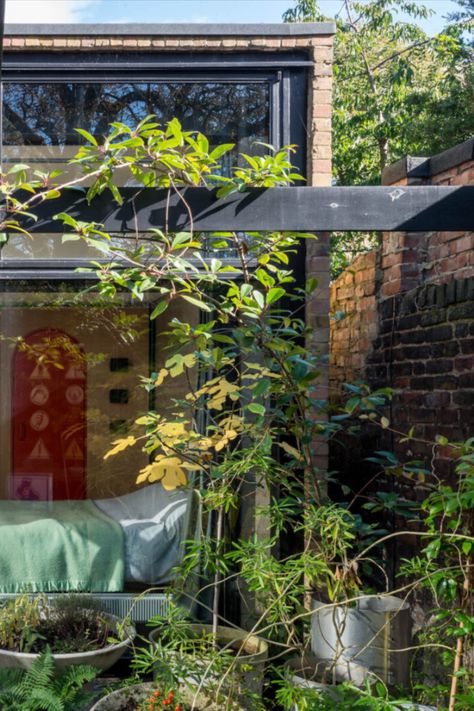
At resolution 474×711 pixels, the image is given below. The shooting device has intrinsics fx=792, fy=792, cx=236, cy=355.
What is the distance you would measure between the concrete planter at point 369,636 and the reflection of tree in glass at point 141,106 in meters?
2.36

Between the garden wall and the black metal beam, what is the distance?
1.58 feet

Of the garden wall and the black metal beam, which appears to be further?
the garden wall

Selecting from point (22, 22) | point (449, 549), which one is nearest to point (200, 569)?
point (449, 549)

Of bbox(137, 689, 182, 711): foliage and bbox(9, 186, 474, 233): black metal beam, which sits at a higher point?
bbox(9, 186, 474, 233): black metal beam

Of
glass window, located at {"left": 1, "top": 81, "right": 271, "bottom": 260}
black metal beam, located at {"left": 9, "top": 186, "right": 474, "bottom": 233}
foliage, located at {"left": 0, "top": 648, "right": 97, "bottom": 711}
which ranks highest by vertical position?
glass window, located at {"left": 1, "top": 81, "right": 271, "bottom": 260}

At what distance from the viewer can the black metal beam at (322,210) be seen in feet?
9.56

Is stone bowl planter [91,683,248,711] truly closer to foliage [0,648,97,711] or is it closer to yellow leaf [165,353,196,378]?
foliage [0,648,97,711]

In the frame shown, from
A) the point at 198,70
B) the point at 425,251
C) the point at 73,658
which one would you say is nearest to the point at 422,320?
the point at 425,251

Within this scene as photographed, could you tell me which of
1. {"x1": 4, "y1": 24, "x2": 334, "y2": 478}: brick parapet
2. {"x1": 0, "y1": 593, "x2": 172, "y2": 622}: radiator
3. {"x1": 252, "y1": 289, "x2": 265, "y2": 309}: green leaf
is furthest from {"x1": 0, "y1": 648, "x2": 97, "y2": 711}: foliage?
{"x1": 252, "y1": 289, "x2": 265, "y2": 309}: green leaf

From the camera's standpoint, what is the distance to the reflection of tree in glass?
4.03 metres

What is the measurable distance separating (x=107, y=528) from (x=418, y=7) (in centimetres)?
1037

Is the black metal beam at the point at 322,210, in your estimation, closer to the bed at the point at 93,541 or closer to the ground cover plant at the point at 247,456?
the ground cover plant at the point at 247,456

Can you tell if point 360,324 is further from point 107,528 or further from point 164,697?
point 164,697

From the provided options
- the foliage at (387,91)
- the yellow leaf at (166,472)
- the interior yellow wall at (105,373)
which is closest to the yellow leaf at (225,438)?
the yellow leaf at (166,472)
